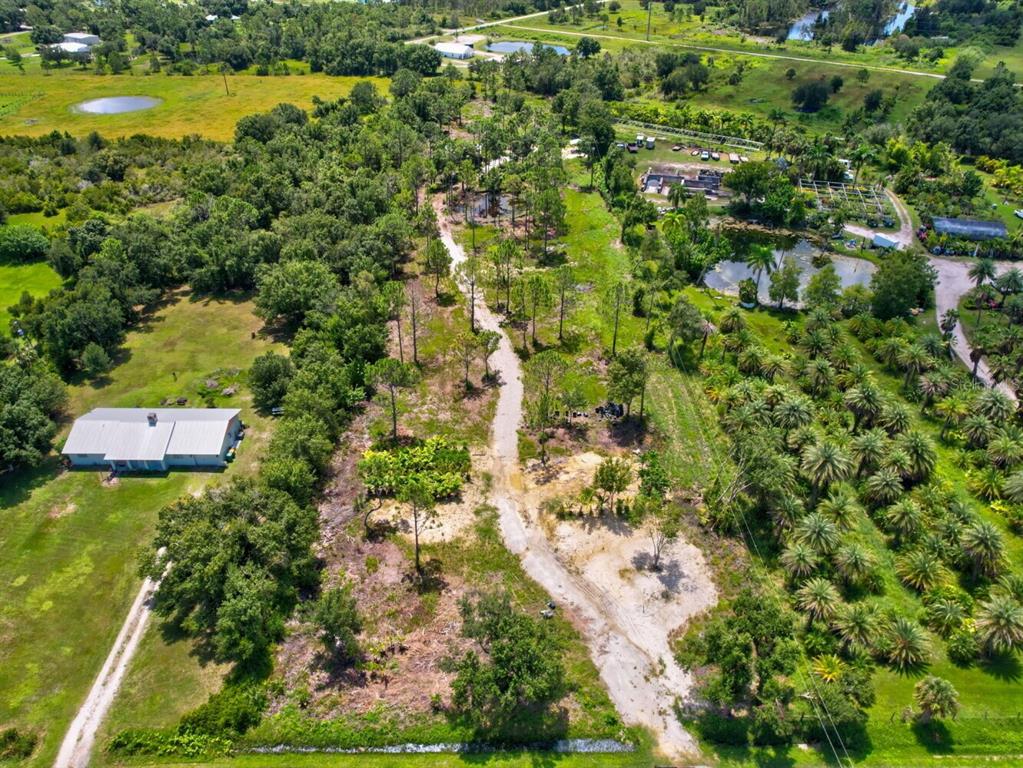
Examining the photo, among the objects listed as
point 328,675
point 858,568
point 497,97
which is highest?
point 497,97

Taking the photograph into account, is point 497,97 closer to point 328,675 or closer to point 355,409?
point 355,409

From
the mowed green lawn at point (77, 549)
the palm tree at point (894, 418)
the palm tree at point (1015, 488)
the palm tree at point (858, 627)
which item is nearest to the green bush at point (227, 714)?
the mowed green lawn at point (77, 549)

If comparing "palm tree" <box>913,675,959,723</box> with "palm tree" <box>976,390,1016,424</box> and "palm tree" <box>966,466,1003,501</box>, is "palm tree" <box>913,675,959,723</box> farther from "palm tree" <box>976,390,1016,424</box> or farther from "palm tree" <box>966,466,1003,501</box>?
"palm tree" <box>976,390,1016,424</box>

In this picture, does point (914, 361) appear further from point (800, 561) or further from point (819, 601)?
point (819, 601)

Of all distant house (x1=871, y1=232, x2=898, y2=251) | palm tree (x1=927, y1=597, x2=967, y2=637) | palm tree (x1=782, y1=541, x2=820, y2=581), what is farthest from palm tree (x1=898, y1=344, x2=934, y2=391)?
distant house (x1=871, y1=232, x2=898, y2=251)

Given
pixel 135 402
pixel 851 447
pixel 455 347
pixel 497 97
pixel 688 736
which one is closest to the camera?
pixel 688 736

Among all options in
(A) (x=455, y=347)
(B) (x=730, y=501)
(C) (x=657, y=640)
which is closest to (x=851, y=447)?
(B) (x=730, y=501)
